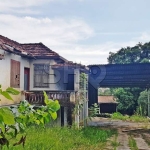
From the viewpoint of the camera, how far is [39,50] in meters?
16.8

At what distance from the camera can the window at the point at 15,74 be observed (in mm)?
13000

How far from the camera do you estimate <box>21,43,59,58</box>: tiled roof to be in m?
16.1

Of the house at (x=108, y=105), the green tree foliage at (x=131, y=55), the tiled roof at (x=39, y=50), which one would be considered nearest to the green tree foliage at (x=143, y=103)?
the house at (x=108, y=105)

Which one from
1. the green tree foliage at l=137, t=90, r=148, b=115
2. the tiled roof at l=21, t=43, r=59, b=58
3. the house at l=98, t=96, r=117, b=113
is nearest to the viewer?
the tiled roof at l=21, t=43, r=59, b=58

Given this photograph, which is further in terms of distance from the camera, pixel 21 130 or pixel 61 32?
pixel 61 32

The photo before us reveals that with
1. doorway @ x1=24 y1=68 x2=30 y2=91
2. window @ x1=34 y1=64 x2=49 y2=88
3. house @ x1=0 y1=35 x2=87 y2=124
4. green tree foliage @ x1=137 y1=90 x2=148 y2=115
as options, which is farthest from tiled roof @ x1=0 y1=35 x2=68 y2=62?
green tree foliage @ x1=137 y1=90 x2=148 y2=115

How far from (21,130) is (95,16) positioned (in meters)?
14.2

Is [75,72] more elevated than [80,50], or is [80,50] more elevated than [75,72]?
[80,50]

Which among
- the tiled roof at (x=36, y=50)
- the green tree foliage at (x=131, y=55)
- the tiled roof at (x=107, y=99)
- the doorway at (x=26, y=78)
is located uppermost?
the green tree foliage at (x=131, y=55)

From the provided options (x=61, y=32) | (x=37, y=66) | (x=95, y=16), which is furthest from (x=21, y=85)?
(x=61, y=32)

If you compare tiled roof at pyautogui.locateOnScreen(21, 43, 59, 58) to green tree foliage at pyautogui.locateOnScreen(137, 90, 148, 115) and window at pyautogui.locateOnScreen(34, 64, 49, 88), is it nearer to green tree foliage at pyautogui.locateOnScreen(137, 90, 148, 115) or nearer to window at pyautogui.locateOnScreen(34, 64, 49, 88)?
window at pyautogui.locateOnScreen(34, 64, 49, 88)

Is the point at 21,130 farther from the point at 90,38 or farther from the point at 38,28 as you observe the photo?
the point at 90,38

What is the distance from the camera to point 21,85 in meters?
14.3

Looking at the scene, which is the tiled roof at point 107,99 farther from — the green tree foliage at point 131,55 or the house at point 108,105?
the green tree foliage at point 131,55
